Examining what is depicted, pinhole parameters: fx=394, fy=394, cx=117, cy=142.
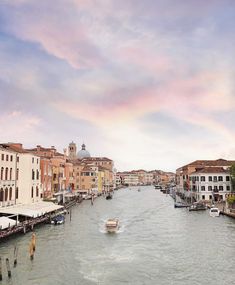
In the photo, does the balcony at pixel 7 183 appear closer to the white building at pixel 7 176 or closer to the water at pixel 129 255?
the white building at pixel 7 176

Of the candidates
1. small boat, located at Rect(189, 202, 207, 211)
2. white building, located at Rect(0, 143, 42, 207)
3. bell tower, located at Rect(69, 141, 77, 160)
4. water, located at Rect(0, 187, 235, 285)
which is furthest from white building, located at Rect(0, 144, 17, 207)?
bell tower, located at Rect(69, 141, 77, 160)

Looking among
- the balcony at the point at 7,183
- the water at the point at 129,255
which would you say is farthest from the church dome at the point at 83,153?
the water at the point at 129,255

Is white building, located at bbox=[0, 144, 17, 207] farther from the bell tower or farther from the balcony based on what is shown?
the bell tower

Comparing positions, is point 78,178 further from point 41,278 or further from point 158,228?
point 41,278

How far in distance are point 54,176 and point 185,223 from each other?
36235 mm

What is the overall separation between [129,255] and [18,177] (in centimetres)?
2647

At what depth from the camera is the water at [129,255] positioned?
26266mm

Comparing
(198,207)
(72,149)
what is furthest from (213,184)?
(72,149)

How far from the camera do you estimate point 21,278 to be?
2583cm

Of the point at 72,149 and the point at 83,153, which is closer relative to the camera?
the point at 72,149

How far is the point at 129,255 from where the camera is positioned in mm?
32750

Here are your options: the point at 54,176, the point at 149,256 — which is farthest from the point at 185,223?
the point at 54,176

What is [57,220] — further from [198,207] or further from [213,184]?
[213,184]

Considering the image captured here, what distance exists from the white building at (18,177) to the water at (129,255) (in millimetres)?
6515
